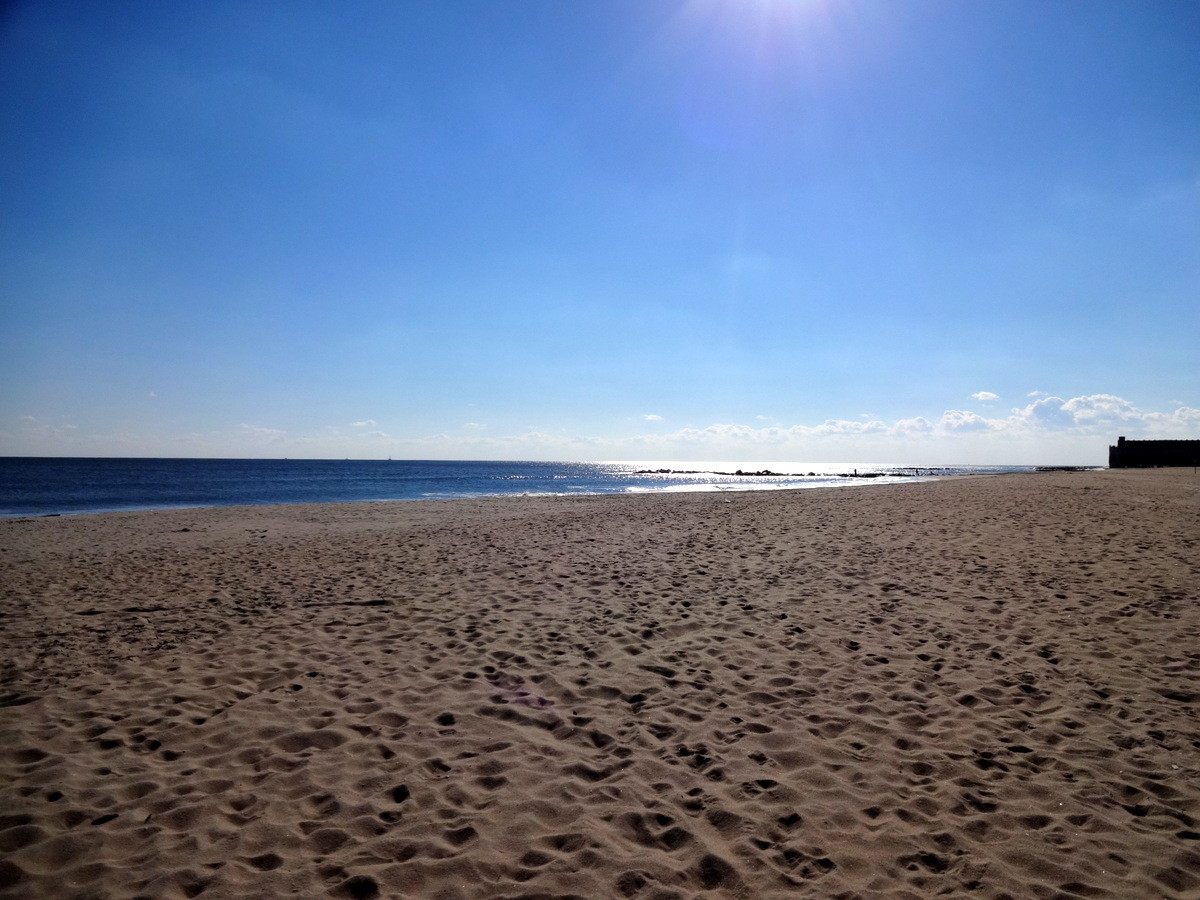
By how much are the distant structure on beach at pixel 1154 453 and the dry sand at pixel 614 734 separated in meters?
65.7

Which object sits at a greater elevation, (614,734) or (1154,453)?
(1154,453)

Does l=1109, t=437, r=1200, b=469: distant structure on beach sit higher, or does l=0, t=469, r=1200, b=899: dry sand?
l=1109, t=437, r=1200, b=469: distant structure on beach

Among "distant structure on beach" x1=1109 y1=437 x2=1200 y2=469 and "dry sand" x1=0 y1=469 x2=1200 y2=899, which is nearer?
"dry sand" x1=0 y1=469 x2=1200 y2=899

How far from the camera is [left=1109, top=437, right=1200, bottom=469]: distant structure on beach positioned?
56469 millimetres

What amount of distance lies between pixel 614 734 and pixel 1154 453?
260ft

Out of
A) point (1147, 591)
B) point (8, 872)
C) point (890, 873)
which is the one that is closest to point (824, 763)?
point (890, 873)

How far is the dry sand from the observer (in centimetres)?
336

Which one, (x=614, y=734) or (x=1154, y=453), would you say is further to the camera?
(x=1154, y=453)

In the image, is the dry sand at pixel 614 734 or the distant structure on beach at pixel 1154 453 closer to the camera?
the dry sand at pixel 614 734

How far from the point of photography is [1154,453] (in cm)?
5959

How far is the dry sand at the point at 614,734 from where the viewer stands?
3355 mm

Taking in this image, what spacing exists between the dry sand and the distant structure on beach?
6567 cm

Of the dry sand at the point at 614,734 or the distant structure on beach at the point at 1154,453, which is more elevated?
the distant structure on beach at the point at 1154,453

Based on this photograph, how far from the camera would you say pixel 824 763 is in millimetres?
4383
